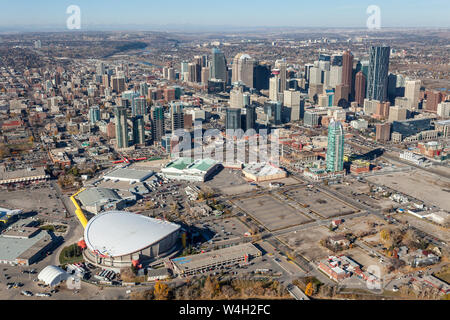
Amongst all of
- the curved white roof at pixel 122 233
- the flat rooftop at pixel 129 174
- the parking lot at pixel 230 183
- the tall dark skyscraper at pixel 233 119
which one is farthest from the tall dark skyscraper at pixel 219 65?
the curved white roof at pixel 122 233

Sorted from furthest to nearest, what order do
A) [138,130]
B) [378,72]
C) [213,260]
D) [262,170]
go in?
1. [378,72]
2. [138,130]
3. [262,170]
4. [213,260]

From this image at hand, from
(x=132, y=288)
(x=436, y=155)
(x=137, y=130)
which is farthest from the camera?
(x=137, y=130)

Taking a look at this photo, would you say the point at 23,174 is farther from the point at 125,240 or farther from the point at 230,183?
the point at 125,240

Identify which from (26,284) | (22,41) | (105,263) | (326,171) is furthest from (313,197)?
(22,41)

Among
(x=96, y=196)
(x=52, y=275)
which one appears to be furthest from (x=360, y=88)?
(x=52, y=275)

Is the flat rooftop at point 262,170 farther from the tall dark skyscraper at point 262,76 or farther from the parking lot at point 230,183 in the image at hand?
the tall dark skyscraper at point 262,76

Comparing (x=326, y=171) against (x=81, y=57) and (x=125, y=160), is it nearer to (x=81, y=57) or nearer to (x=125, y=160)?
(x=125, y=160)
